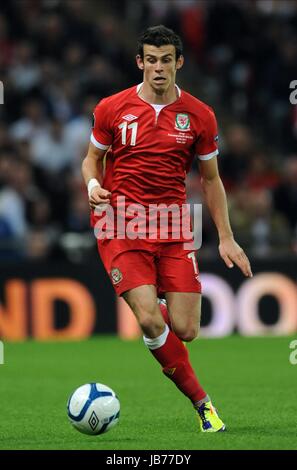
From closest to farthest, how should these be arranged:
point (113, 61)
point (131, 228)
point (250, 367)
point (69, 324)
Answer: point (131, 228) < point (250, 367) < point (69, 324) < point (113, 61)

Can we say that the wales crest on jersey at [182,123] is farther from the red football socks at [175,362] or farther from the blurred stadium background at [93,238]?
the blurred stadium background at [93,238]

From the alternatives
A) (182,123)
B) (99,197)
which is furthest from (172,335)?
(182,123)

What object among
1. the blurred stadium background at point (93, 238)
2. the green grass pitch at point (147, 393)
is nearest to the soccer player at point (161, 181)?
the green grass pitch at point (147, 393)

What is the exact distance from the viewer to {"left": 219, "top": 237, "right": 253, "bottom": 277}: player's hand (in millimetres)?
7477

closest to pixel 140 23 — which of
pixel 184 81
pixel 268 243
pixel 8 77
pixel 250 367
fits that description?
pixel 184 81

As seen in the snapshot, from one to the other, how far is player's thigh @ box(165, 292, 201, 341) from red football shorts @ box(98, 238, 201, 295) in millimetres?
43

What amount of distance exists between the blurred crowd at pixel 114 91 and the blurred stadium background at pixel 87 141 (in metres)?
A: 0.02

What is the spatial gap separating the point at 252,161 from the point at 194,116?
879 cm

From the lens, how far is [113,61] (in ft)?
59.1

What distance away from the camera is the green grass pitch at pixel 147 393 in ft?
22.9

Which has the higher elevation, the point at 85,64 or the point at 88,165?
the point at 85,64

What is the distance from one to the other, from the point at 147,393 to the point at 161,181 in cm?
261

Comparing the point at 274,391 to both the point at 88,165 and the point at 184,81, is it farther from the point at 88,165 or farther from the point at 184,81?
the point at 184,81

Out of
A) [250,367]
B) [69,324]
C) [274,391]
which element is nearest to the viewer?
[274,391]
